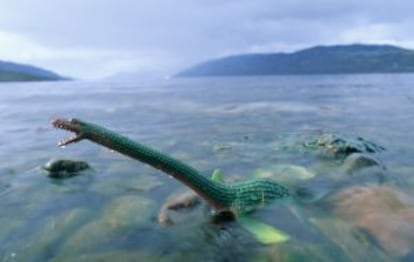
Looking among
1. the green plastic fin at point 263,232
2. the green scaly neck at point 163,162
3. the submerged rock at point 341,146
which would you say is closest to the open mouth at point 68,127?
the green scaly neck at point 163,162

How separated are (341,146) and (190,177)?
7.76 metres

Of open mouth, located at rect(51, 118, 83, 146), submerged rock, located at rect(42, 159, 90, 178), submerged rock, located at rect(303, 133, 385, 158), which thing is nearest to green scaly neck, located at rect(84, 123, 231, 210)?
open mouth, located at rect(51, 118, 83, 146)

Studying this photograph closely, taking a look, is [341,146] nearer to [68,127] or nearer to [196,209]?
[196,209]

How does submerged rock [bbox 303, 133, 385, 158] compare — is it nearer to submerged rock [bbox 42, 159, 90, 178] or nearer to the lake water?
the lake water

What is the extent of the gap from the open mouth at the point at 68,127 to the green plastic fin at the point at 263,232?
3.22m

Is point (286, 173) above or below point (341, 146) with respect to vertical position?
below

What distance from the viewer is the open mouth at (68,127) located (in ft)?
19.3

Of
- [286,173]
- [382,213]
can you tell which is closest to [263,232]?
[382,213]

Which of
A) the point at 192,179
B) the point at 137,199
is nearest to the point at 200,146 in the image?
the point at 137,199

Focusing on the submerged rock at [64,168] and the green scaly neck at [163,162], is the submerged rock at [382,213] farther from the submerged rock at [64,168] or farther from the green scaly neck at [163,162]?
the submerged rock at [64,168]

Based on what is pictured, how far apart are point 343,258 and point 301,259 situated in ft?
1.95

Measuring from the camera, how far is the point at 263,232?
8.02 metres

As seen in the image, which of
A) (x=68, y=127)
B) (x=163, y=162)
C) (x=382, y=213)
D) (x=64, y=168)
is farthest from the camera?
(x=64, y=168)

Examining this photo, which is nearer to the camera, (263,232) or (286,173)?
(263,232)
